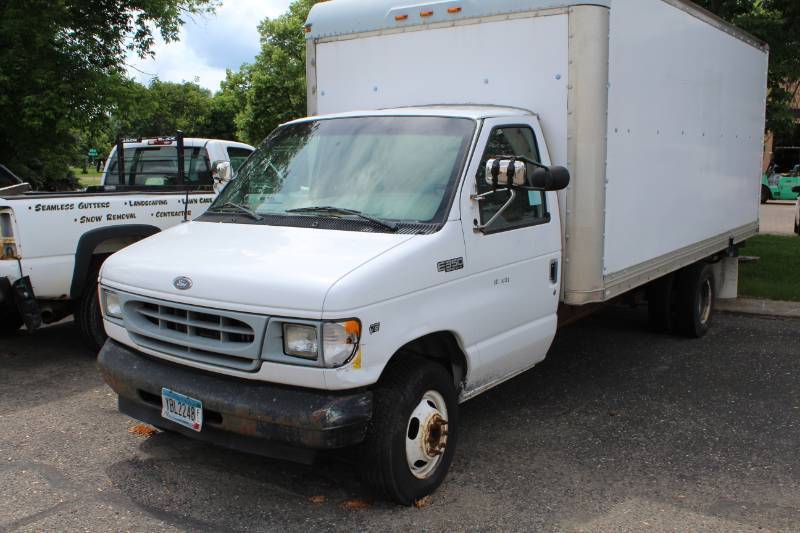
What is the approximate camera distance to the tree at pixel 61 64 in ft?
42.6

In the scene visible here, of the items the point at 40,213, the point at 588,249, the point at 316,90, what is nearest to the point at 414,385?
the point at 588,249

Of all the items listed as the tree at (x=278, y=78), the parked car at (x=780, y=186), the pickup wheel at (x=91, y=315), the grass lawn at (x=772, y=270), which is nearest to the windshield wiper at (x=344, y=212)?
the pickup wheel at (x=91, y=315)

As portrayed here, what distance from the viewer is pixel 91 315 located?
6734mm

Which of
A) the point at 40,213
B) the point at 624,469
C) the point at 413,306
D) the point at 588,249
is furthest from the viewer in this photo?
the point at 40,213

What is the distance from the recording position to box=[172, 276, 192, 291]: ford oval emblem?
3951mm

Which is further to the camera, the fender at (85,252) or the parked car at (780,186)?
the parked car at (780,186)

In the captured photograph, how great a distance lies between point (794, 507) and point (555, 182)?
2209mm

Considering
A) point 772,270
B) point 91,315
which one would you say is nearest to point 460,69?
point 91,315

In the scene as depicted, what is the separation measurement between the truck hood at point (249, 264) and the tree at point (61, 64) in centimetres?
1007

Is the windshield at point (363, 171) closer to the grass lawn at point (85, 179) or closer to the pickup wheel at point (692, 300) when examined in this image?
the pickup wheel at point (692, 300)

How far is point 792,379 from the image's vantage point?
21.4 feet

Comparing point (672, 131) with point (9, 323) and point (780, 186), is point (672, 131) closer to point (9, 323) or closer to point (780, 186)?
point (9, 323)

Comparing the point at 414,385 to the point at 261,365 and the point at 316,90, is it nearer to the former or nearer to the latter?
the point at 261,365

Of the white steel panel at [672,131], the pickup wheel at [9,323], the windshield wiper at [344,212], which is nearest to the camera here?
the windshield wiper at [344,212]
